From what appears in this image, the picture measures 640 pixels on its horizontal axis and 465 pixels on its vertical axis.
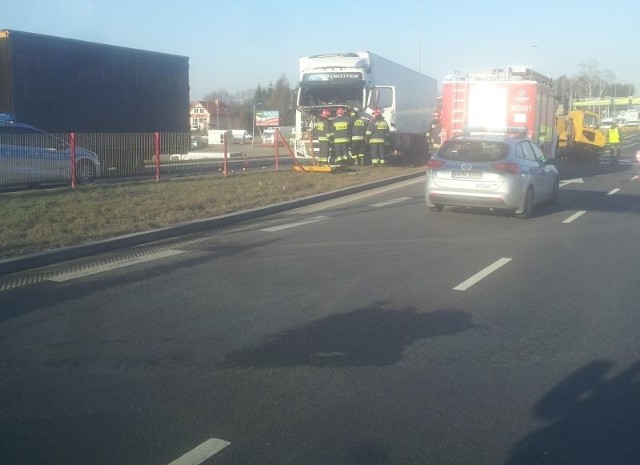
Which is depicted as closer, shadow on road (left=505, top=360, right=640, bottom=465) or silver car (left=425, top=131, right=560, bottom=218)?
shadow on road (left=505, top=360, right=640, bottom=465)

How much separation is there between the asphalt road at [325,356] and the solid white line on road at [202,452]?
0.05 feet

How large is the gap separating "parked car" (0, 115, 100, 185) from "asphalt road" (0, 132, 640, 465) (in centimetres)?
770

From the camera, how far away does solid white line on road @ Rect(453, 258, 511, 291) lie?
8773 millimetres

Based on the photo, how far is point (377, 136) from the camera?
24844mm

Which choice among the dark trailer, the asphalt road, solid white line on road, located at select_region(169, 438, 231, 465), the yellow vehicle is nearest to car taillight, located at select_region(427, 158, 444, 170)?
Answer: the asphalt road

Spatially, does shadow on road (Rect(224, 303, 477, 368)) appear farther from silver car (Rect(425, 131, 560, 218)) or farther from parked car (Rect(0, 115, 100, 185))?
parked car (Rect(0, 115, 100, 185))

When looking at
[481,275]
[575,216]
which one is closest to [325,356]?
[481,275]

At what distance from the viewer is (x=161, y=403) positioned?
5242mm

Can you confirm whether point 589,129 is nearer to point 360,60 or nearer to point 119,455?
point 360,60

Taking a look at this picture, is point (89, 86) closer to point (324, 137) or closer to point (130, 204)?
point (324, 137)

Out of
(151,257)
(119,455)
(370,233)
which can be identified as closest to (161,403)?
(119,455)

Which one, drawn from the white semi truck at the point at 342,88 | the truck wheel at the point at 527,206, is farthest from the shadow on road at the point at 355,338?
the white semi truck at the point at 342,88

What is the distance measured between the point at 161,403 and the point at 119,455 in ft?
2.73

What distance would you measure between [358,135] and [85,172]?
30.9 ft
